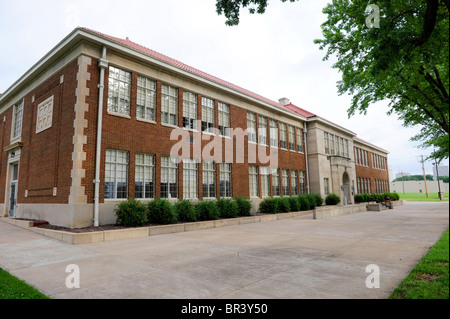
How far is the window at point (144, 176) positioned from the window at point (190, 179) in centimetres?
233

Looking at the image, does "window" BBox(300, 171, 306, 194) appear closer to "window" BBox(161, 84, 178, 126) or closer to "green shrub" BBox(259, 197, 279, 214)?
"green shrub" BBox(259, 197, 279, 214)

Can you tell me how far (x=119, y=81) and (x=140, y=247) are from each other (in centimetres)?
957

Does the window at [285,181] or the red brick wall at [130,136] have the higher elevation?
the red brick wall at [130,136]

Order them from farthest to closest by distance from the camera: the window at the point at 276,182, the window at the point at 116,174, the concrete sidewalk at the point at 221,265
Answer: the window at the point at 276,182 < the window at the point at 116,174 < the concrete sidewalk at the point at 221,265

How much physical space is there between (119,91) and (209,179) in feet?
26.2

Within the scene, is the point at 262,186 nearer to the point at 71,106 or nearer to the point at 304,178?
the point at 304,178

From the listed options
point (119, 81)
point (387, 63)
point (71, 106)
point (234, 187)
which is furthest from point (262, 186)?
point (387, 63)

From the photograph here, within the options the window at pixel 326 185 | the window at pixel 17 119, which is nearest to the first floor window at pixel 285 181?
the window at pixel 326 185

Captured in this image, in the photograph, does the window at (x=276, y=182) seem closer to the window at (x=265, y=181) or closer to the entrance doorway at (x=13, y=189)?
the window at (x=265, y=181)

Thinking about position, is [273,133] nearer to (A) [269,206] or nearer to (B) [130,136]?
(A) [269,206]

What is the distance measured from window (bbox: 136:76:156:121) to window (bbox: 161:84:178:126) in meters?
0.64

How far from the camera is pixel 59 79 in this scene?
15.1 m

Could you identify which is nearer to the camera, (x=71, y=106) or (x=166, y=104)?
(x=71, y=106)

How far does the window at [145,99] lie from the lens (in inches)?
619
